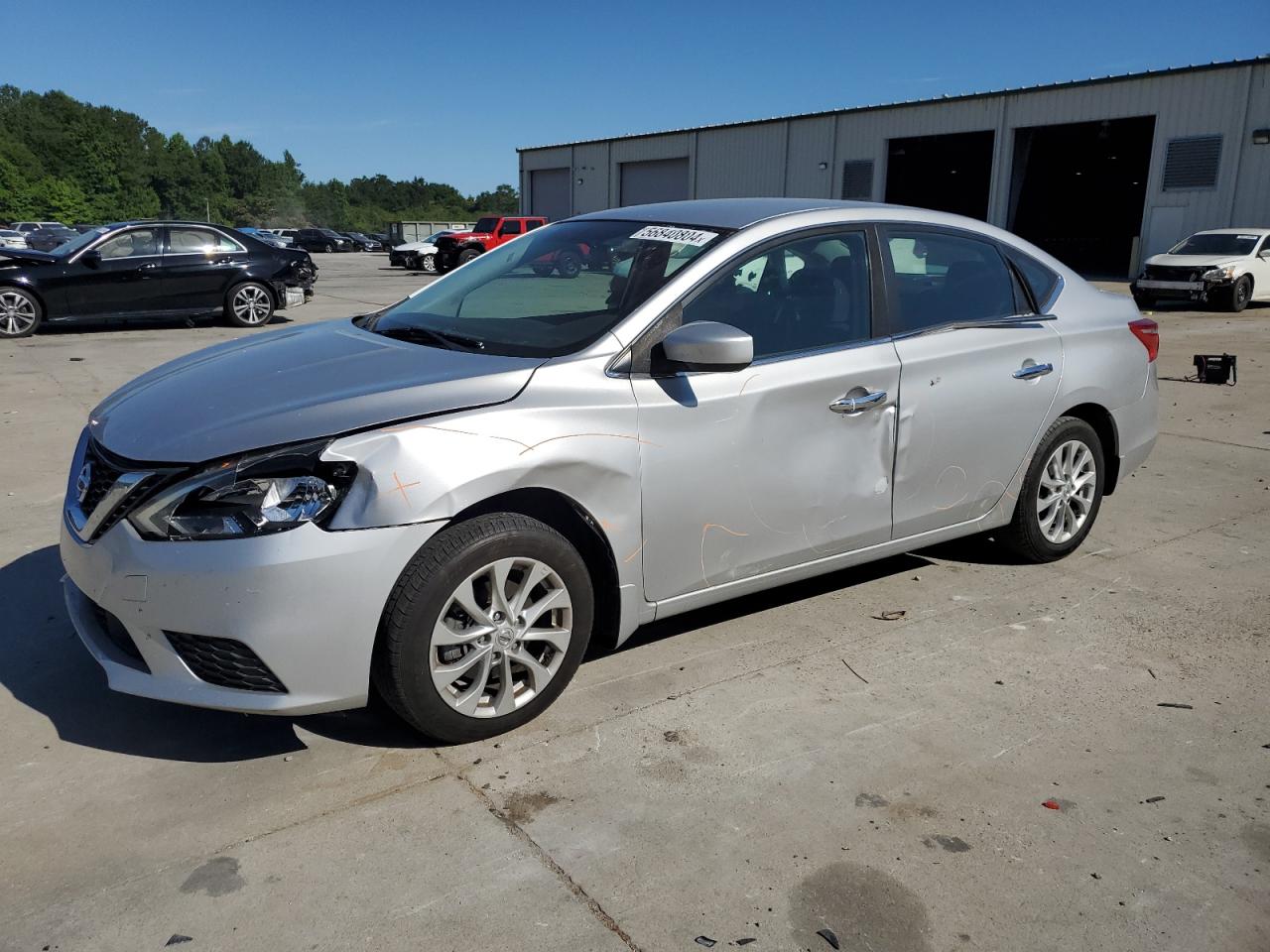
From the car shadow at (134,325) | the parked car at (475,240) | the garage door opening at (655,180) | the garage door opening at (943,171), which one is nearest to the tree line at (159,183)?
the garage door opening at (655,180)

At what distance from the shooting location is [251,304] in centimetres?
1523

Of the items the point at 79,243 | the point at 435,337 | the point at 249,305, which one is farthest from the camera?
the point at 249,305

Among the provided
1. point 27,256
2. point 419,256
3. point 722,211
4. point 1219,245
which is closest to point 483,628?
point 722,211

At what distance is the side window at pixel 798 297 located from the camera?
367 cm

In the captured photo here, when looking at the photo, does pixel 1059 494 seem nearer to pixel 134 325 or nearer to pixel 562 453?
pixel 562 453

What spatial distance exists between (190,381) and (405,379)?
849mm

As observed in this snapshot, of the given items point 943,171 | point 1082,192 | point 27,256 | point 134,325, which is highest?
point 943,171

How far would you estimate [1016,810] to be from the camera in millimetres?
2920

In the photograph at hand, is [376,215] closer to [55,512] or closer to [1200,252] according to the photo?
[1200,252]

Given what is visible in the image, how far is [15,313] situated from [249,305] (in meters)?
2.95

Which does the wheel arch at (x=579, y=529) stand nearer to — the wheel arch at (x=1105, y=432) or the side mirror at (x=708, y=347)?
the side mirror at (x=708, y=347)

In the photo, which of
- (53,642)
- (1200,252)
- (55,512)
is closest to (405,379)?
(53,642)

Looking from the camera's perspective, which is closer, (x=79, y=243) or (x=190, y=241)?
(x=79, y=243)

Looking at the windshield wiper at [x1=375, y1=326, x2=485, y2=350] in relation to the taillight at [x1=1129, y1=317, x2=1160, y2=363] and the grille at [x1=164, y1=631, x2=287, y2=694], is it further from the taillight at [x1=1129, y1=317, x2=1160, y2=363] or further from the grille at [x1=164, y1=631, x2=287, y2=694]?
the taillight at [x1=1129, y1=317, x2=1160, y2=363]
